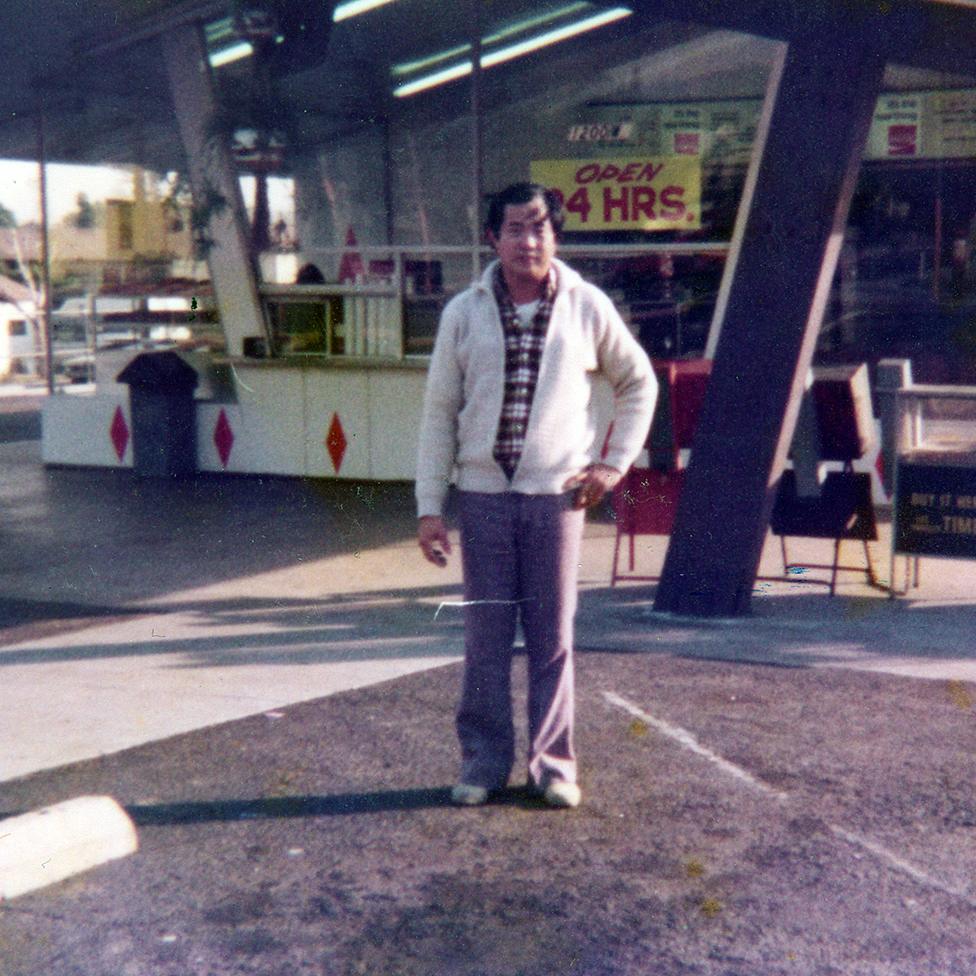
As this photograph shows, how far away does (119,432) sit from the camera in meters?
15.7

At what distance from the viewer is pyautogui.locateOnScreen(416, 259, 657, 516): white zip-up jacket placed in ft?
16.3

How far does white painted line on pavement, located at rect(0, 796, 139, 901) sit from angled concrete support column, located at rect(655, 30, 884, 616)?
158 inches

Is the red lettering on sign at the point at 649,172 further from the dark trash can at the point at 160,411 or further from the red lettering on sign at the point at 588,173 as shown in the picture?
the dark trash can at the point at 160,411

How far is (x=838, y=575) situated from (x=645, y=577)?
4.28 ft

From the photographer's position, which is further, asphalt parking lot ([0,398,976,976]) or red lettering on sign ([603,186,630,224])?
red lettering on sign ([603,186,630,224])

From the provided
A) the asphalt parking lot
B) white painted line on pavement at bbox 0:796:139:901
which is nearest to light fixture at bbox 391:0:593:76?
the asphalt parking lot

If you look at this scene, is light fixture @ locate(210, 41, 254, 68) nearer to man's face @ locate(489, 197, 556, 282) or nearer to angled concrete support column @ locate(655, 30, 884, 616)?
angled concrete support column @ locate(655, 30, 884, 616)

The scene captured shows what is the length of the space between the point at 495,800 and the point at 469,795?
0.35 feet

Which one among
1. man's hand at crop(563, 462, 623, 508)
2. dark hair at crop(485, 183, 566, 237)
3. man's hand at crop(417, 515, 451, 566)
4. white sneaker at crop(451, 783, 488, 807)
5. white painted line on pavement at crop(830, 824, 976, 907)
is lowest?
white painted line on pavement at crop(830, 824, 976, 907)

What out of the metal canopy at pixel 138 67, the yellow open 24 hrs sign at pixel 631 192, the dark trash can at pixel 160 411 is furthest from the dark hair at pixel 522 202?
the dark trash can at pixel 160 411

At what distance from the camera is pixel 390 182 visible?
14820 mm

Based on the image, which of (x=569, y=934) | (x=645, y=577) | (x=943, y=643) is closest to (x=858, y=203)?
(x=645, y=577)

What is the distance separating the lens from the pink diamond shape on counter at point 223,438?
1509 centimetres

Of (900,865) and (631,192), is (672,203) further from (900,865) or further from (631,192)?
(900,865)
